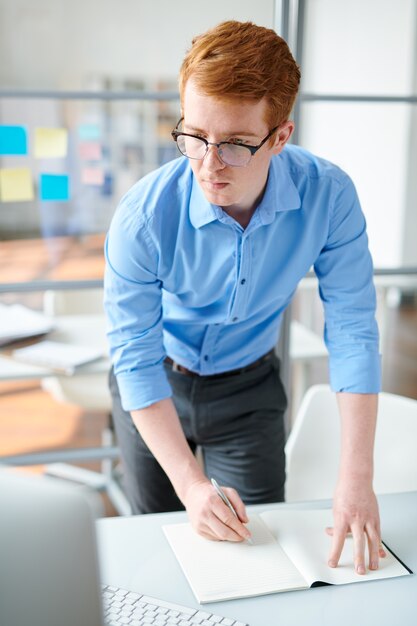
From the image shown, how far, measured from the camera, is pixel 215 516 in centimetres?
119

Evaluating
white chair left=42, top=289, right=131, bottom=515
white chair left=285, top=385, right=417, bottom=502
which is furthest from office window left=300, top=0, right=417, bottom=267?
white chair left=285, top=385, right=417, bottom=502

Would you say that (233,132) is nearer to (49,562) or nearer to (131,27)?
(49,562)

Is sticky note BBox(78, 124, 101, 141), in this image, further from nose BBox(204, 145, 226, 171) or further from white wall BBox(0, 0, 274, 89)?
nose BBox(204, 145, 226, 171)

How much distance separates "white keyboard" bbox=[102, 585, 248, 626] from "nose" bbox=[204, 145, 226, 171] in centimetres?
68

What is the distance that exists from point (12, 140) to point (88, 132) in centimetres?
25

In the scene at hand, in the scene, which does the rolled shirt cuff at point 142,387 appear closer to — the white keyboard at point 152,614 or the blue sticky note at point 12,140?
the white keyboard at point 152,614

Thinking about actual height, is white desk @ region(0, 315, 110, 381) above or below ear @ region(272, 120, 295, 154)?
below

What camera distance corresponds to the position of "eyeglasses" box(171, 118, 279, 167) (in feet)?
3.88

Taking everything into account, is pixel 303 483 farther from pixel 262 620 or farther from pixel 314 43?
pixel 314 43

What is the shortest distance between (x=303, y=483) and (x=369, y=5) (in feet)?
15.7

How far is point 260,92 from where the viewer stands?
116 centimetres

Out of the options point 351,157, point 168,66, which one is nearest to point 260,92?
point 168,66

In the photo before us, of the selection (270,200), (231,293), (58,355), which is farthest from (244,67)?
(58,355)

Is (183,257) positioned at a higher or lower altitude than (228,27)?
lower
